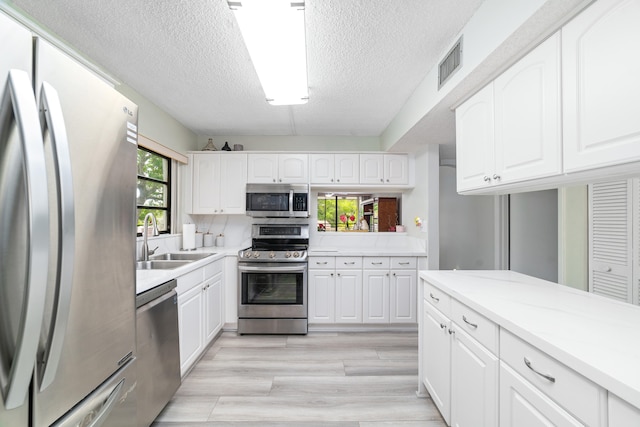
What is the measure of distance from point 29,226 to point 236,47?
1620mm

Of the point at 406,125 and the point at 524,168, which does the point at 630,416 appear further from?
the point at 406,125

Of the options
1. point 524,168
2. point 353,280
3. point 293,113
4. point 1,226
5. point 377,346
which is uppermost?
point 293,113

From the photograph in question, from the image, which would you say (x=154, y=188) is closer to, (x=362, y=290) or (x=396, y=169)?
(x=362, y=290)

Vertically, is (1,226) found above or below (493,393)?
above

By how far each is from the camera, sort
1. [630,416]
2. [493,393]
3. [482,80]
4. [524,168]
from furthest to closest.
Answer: [482,80] < [524,168] < [493,393] < [630,416]

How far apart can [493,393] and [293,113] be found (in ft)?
9.11

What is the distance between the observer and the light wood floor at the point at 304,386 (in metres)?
1.79

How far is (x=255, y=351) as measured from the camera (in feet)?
8.93

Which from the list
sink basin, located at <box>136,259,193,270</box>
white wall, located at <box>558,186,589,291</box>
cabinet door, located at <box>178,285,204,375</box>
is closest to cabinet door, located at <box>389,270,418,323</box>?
white wall, located at <box>558,186,589,291</box>

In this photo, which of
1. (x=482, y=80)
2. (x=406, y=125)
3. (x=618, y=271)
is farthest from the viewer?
(x=406, y=125)

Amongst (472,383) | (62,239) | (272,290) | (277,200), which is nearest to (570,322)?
(472,383)

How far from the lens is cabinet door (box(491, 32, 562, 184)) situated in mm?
1227

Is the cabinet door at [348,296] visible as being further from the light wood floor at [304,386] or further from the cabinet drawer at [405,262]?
the cabinet drawer at [405,262]

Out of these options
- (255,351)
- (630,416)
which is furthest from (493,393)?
(255,351)
